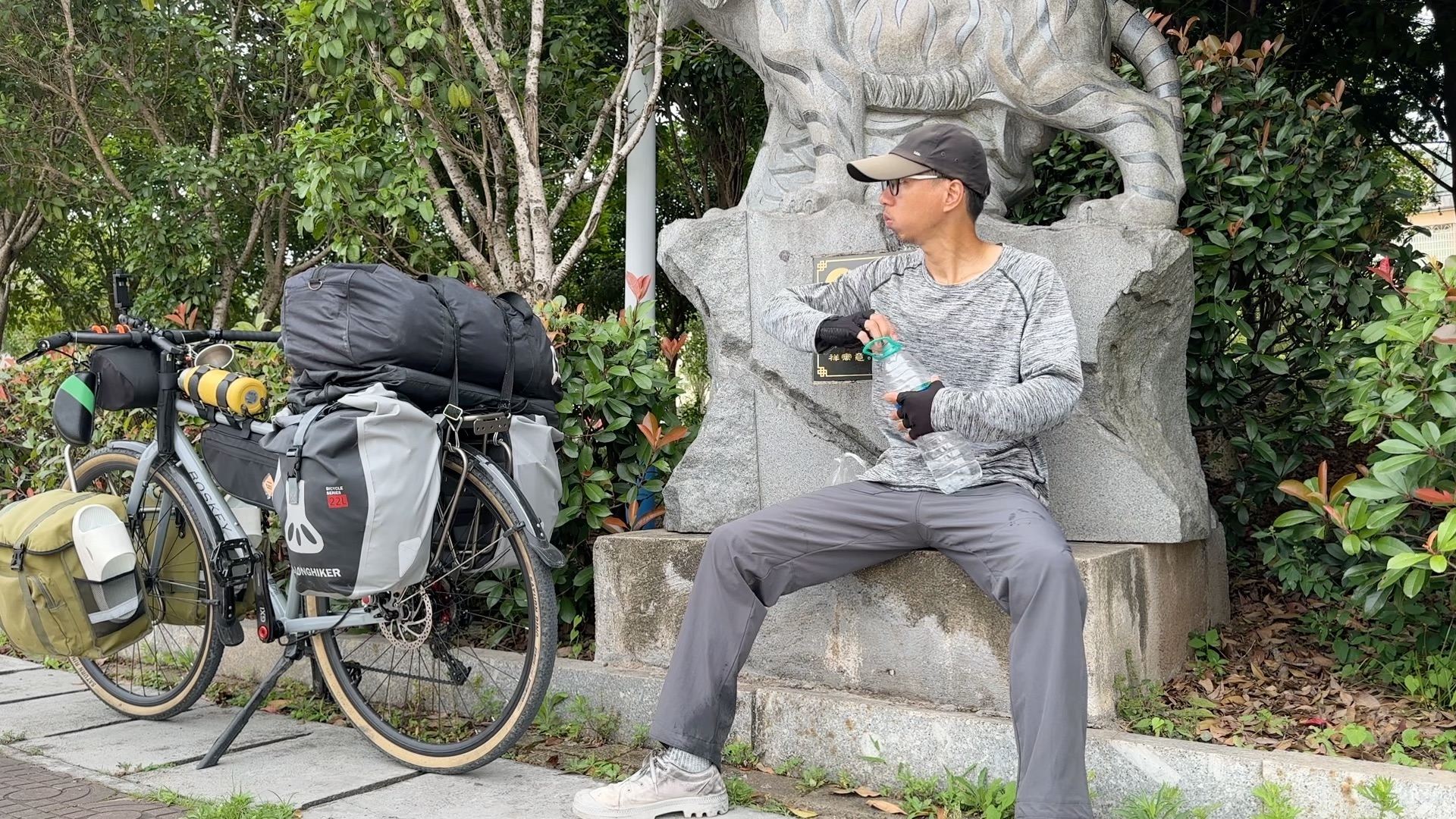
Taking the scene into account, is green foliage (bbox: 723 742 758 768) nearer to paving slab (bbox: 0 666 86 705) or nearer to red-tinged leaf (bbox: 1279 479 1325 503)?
red-tinged leaf (bbox: 1279 479 1325 503)

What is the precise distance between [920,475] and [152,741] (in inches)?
97.5

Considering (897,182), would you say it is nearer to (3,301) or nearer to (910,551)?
(910,551)

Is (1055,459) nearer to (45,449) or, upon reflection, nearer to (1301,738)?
(1301,738)

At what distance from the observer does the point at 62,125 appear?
9.62 metres

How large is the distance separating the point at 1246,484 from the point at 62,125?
9164 millimetres

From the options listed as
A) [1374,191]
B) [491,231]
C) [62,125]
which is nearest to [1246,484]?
[1374,191]

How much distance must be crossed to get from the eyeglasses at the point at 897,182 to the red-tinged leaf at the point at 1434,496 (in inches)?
51.5

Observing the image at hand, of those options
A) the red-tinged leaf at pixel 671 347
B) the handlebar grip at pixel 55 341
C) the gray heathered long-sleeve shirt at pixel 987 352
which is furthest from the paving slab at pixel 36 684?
the gray heathered long-sleeve shirt at pixel 987 352

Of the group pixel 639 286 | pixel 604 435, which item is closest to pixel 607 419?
pixel 604 435

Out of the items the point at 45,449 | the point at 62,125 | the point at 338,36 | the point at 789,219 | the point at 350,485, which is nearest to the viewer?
the point at 350,485

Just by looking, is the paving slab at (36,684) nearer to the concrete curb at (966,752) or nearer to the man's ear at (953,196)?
the concrete curb at (966,752)

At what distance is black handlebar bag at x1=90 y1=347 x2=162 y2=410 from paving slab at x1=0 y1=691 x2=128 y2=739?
1063 mm

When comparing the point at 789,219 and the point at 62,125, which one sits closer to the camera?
the point at 789,219

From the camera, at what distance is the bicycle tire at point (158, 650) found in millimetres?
3660
